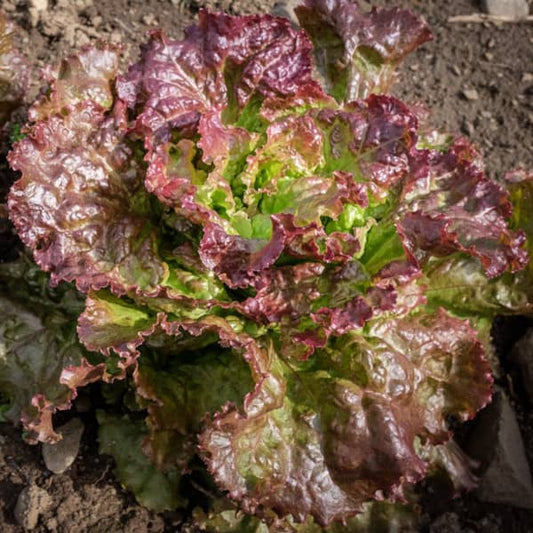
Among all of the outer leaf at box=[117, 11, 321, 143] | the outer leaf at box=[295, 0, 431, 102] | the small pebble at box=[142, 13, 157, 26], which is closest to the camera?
the outer leaf at box=[117, 11, 321, 143]

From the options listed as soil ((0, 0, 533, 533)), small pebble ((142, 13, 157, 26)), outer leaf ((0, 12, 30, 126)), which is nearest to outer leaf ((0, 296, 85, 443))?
soil ((0, 0, 533, 533))

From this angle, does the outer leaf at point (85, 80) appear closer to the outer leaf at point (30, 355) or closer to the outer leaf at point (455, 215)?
the outer leaf at point (30, 355)

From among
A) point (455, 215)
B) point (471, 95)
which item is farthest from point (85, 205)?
point (471, 95)

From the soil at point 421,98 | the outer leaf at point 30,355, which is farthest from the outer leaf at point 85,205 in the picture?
the soil at point 421,98

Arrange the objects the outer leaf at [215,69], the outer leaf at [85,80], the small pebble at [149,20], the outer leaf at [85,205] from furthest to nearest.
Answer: the small pebble at [149,20] → the outer leaf at [85,80] → the outer leaf at [215,69] → the outer leaf at [85,205]

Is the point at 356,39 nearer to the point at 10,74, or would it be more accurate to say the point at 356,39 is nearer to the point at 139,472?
the point at 10,74

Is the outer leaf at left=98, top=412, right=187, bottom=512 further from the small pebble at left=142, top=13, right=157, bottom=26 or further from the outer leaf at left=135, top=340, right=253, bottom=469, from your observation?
the small pebble at left=142, top=13, right=157, bottom=26
